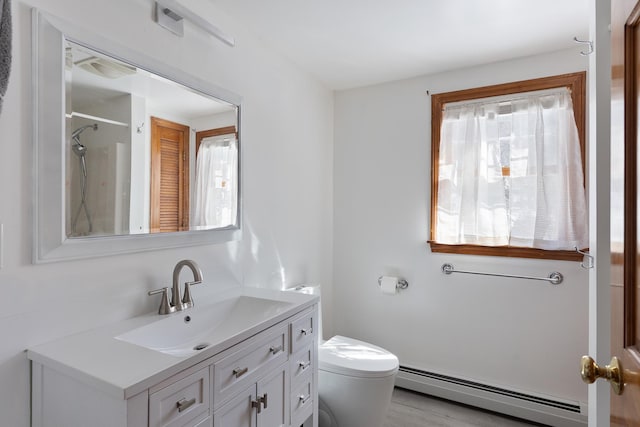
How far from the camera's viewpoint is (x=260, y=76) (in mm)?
2070

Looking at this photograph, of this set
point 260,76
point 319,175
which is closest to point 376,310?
point 319,175

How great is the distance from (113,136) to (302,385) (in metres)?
1.28

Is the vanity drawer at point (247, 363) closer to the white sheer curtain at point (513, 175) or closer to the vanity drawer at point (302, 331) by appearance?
the vanity drawer at point (302, 331)

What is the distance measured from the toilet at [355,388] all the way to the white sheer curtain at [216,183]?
96 centimetres

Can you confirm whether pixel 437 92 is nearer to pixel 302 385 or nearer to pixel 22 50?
pixel 302 385

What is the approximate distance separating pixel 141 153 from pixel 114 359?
2.54ft

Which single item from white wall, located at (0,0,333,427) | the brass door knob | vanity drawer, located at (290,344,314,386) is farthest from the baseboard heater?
the brass door knob

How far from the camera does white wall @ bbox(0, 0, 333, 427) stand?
1.03 metres

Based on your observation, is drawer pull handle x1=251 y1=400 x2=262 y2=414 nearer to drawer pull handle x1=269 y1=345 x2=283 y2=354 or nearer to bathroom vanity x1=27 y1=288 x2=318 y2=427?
bathroom vanity x1=27 y1=288 x2=318 y2=427

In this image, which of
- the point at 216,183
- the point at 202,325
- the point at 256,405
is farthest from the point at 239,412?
the point at 216,183

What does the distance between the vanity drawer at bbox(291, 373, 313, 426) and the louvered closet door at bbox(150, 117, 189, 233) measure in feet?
2.88

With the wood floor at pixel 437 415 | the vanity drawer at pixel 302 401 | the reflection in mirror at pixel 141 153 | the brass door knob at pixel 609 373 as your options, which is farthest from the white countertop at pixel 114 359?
the wood floor at pixel 437 415

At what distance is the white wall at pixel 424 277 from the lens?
2.18 meters

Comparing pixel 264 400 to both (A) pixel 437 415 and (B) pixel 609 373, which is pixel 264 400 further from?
(A) pixel 437 415
